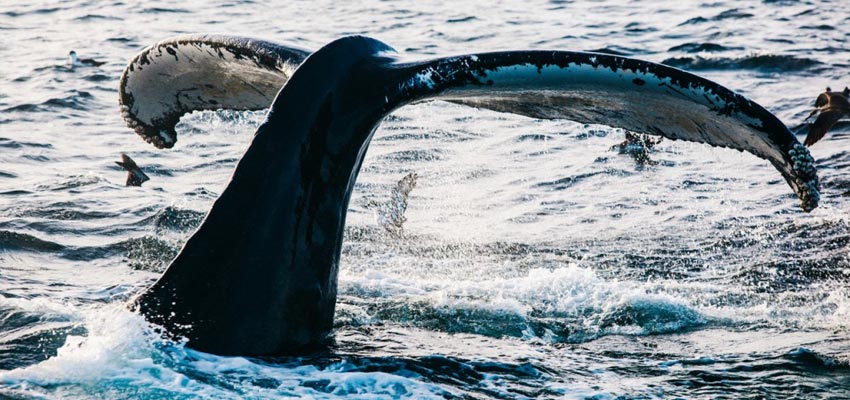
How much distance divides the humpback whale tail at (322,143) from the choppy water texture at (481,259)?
8.4 inches

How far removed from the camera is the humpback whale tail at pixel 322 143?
459 cm

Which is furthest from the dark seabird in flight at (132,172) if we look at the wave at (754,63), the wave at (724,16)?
the wave at (724,16)

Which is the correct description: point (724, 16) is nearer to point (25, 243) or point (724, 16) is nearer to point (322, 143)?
point (25, 243)

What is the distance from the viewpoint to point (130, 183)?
11.0m

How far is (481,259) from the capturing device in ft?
27.5

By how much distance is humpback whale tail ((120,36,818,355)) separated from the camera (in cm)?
459

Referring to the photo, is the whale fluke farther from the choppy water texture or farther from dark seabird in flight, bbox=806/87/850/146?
dark seabird in flight, bbox=806/87/850/146

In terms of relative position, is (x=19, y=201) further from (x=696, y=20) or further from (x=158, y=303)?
(x=696, y=20)

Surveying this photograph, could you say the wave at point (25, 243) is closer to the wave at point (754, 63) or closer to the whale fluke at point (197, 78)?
the whale fluke at point (197, 78)

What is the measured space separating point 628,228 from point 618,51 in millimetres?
10810

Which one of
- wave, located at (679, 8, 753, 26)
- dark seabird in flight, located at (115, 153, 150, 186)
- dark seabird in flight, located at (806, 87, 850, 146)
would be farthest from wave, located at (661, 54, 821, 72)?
dark seabird in flight, located at (115, 153, 150, 186)

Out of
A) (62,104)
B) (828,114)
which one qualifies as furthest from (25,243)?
(828,114)

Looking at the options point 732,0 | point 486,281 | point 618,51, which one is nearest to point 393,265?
point 486,281

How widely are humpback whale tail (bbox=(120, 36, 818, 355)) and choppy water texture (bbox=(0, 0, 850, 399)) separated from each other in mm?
212
